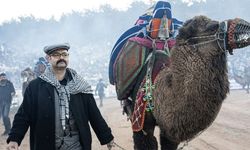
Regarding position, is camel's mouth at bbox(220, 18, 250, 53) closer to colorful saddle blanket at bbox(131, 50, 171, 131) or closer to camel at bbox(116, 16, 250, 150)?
camel at bbox(116, 16, 250, 150)

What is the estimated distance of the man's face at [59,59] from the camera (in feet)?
13.9

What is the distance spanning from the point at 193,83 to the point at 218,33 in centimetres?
56

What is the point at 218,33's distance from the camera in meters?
4.36

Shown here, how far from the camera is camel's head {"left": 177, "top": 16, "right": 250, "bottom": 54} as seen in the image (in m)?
4.14

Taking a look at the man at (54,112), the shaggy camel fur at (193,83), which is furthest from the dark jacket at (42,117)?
the shaggy camel fur at (193,83)

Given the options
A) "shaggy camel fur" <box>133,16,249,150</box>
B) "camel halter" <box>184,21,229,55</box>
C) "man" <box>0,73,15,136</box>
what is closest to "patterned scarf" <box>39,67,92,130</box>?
"shaggy camel fur" <box>133,16,249,150</box>

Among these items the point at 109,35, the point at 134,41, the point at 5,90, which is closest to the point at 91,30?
the point at 109,35

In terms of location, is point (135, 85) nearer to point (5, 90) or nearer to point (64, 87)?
point (64, 87)

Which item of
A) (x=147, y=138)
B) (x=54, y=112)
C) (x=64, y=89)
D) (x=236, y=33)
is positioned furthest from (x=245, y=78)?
(x=54, y=112)

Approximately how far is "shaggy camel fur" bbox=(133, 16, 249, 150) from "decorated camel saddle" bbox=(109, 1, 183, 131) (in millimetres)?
370

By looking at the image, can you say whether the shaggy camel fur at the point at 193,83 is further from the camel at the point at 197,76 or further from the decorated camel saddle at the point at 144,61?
the decorated camel saddle at the point at 144,61

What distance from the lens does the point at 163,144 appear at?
5.52 metres

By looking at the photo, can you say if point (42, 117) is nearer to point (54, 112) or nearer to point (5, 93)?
point (54, 112)

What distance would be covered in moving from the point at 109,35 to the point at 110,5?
12992mm
